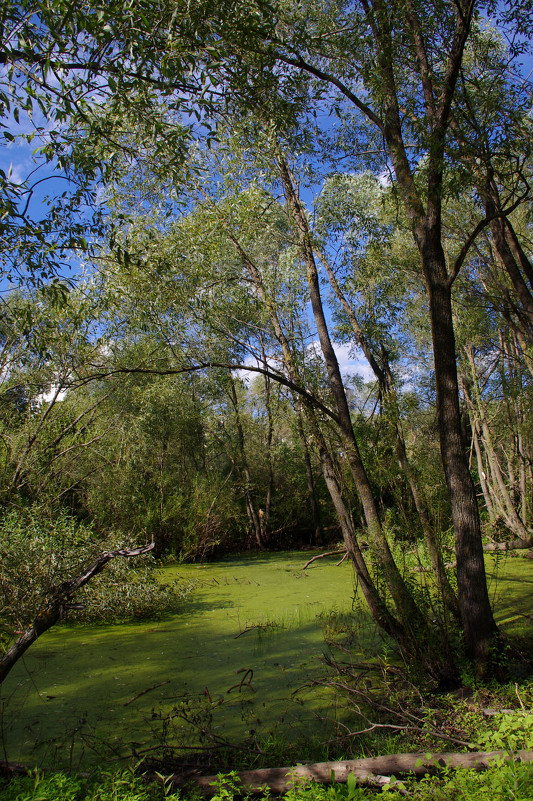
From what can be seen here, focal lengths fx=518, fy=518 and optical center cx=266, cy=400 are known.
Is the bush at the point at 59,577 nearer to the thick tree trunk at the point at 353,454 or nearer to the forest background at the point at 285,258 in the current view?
the forest background at the point at 285,258

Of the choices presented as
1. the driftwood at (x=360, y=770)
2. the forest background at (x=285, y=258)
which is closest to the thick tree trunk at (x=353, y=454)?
the forest background at (x=285, y=258)

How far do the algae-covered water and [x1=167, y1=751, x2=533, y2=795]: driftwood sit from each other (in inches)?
26.1

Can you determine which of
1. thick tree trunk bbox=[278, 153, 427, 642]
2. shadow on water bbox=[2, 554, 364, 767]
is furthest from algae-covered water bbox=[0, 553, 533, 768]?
thick tree trunk bbox=[278, 153, 427, 642]

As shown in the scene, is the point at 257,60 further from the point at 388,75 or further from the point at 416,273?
the point at 416,273

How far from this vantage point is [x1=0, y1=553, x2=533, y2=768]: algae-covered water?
3150mm

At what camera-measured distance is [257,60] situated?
4.11m

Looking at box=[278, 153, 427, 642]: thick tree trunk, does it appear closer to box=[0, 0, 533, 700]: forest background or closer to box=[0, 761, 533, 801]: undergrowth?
box=[0, 0, 533, 700]: forest background

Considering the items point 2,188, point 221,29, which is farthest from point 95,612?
point 221,29

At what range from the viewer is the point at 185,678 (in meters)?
4.20

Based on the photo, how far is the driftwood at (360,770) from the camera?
2.37 metres

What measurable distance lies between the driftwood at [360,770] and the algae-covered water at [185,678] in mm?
663

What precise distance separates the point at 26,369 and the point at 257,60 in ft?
18.8

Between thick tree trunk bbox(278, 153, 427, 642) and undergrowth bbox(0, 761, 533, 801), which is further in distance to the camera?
thick tree trunk bbox(278, 153, 427, 642)

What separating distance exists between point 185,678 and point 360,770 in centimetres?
217
